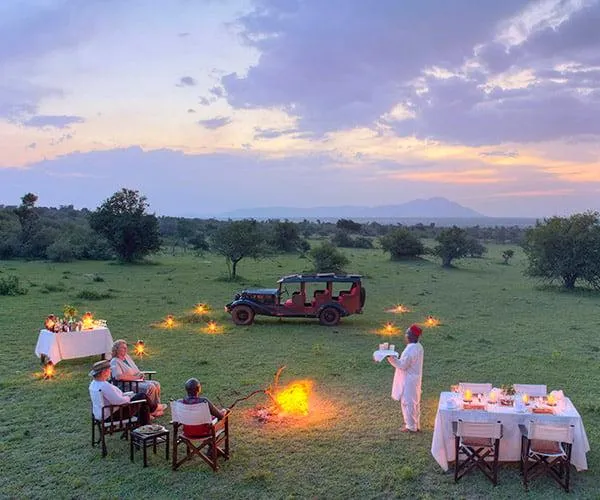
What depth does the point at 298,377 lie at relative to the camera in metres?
11.8

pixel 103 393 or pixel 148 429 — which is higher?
pixel 103 393

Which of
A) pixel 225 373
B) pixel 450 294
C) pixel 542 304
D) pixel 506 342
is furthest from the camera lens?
pixel 450 294

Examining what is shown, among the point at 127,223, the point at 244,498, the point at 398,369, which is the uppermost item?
the point at 127,223

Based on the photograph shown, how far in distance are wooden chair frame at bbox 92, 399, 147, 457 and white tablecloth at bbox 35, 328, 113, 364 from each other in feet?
14.9

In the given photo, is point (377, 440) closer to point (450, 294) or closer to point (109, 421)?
point (109, 421)

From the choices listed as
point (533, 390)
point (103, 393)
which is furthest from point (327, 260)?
point (103, 393)

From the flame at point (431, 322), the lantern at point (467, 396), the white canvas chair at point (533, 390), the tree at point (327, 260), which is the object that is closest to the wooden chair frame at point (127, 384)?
the lantern at point (467, 396)

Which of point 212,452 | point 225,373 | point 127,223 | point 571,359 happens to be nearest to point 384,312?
point 571,359

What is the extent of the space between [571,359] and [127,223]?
3146cm

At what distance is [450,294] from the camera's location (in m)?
25.6

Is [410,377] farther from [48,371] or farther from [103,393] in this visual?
[48,371]

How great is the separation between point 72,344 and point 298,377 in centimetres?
526

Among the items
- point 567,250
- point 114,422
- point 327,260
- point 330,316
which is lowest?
point 114,422

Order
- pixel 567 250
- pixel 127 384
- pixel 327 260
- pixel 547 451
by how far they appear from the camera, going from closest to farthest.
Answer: pixel 547 451 < pixel 127 384 < pixel 567 250 < pixel 327 260
